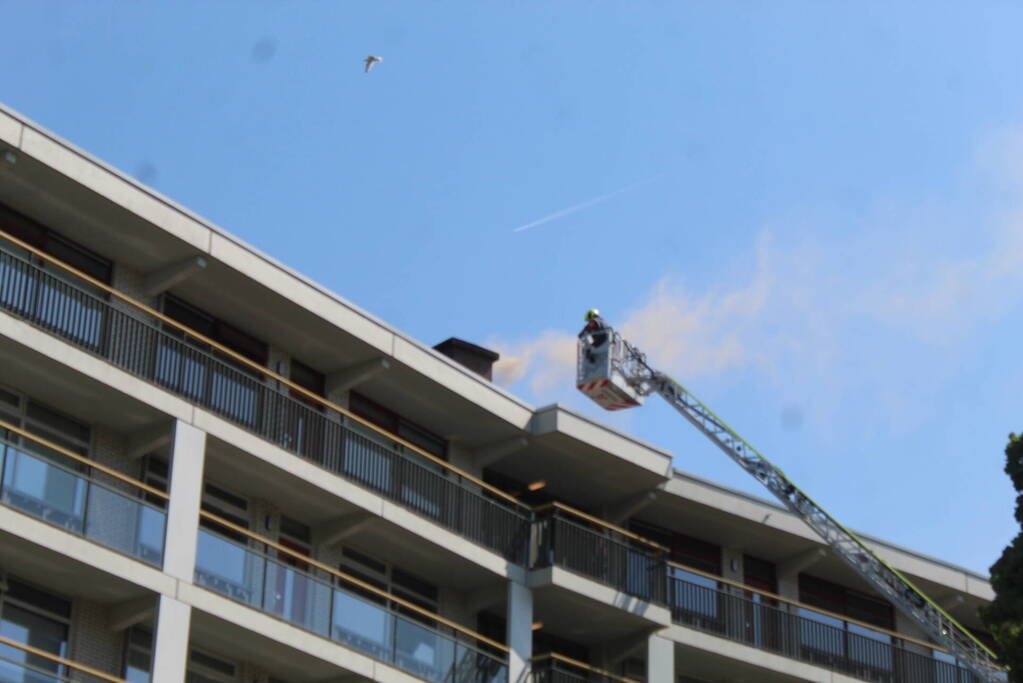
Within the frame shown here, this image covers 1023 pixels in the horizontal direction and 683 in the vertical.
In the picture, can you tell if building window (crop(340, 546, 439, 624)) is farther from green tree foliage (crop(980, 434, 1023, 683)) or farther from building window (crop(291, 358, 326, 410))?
green tree foliage (crop(980, 434, 1023, 683))

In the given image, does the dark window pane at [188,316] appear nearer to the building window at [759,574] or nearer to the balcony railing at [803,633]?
the balcony railing at [803,633]

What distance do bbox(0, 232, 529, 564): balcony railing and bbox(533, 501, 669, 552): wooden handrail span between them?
0.59 meters

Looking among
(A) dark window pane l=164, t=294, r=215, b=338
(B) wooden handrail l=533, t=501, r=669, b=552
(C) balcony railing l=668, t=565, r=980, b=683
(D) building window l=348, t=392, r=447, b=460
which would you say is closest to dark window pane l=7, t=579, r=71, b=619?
(A) dark window pane l=164, t=294, r=215, b=338

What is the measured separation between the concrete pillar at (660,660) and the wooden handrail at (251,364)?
3.74 m

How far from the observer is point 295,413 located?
3631cm

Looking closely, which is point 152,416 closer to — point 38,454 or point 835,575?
point 38,454

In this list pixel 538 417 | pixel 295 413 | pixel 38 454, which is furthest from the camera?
pixel 538 417

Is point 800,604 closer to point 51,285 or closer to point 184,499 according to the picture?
point 184,499

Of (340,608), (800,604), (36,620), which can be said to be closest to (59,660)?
(36,620)

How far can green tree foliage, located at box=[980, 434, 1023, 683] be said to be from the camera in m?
36.2

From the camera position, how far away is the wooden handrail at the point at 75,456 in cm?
3095

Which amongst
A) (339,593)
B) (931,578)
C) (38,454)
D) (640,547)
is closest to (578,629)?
(640,547)

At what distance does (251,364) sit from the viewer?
115 ft

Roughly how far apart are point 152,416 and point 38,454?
7.79ft
